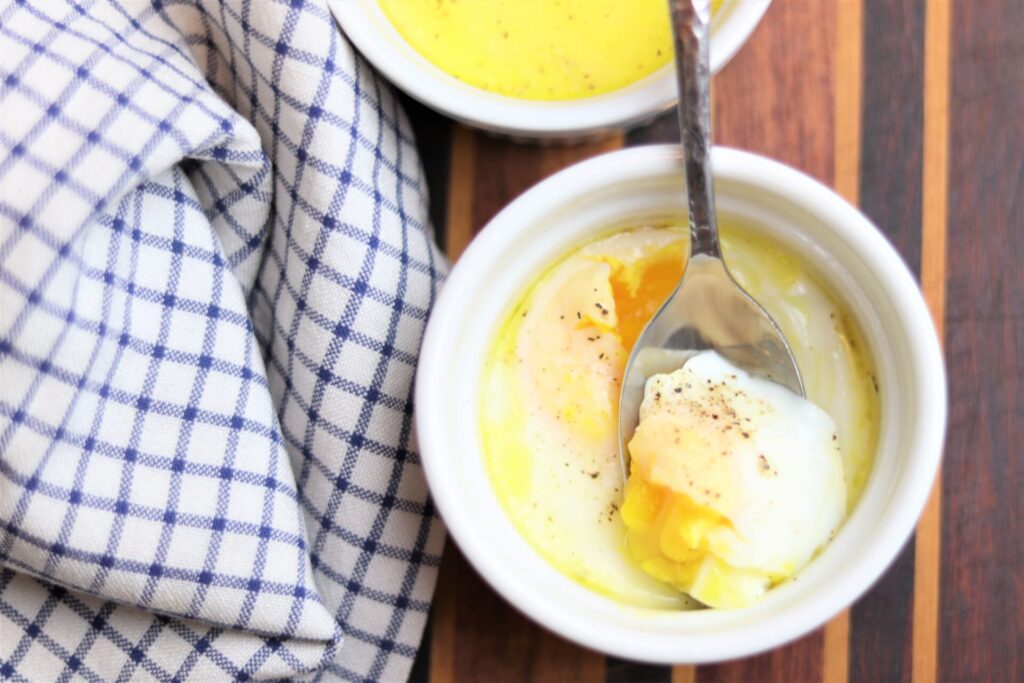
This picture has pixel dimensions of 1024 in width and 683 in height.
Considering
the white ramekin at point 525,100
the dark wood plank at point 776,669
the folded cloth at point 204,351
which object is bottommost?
the dark wood plank at point 776,669

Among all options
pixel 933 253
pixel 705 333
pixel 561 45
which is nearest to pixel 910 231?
pixel 933 253

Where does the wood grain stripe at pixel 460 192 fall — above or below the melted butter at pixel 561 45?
below

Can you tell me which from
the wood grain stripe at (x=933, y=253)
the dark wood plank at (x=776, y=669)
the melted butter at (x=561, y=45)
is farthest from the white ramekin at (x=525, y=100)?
the dark wood plank at (x=776, y=669)

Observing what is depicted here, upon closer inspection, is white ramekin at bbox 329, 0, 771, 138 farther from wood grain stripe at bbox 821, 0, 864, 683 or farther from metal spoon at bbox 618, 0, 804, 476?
wood grain stripe at bbox 821, 0, 864, 683

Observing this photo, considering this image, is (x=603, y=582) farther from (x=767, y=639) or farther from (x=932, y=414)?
(x=932, y=414)

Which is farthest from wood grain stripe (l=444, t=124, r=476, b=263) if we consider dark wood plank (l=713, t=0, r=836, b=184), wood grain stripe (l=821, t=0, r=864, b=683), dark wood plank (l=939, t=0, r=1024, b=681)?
dark wood plank (l=939, t=0, r=1024, b=681)

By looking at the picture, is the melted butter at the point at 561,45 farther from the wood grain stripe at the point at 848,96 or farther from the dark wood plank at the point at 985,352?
the dark wood plank at the point at 985,352

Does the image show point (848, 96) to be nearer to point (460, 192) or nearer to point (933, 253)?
point (933, 253)
